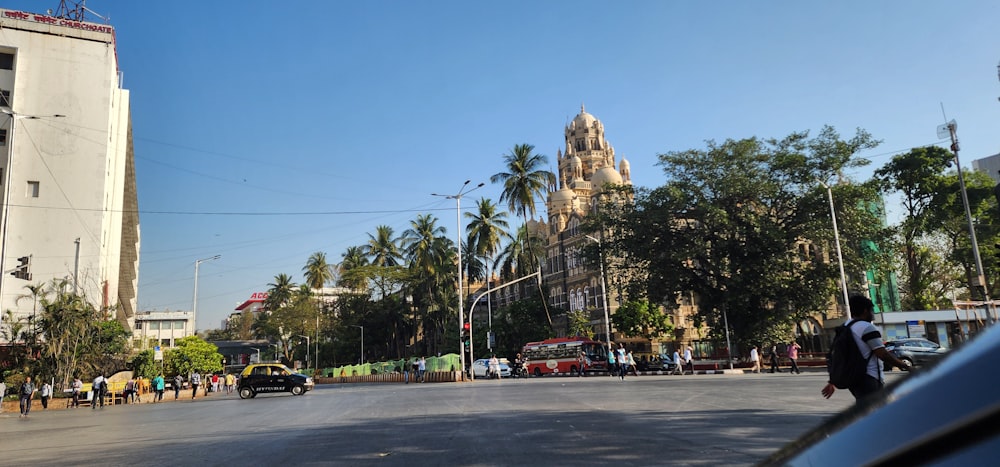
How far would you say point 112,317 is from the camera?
116 feet

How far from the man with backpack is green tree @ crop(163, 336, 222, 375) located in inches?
1658

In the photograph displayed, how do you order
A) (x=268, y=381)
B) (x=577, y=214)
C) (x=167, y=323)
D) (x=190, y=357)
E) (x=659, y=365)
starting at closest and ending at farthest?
(x=268, y=381)
(x=659, y=365)
(x=190, y=357)
(x=577, y=214)
(x=167, y=323)

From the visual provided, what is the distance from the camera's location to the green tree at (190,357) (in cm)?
4022

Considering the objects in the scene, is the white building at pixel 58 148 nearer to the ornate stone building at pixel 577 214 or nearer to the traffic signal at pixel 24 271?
the traffic signal at pixel 24 271

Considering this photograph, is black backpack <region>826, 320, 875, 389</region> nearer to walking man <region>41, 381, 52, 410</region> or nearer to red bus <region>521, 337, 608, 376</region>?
walking man <region>41, 381, 52, 410</region>

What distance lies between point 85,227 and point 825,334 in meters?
53.5

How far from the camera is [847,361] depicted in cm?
613

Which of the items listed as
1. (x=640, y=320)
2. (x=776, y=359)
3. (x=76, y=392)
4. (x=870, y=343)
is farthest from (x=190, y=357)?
(x=870, y=343)

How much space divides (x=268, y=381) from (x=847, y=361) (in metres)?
28.1

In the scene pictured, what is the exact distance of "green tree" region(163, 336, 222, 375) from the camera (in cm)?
4022

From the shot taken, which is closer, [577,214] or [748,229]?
[748,229]

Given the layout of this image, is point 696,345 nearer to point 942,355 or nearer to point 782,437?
point 782,437

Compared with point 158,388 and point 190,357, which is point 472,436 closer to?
point 158,388

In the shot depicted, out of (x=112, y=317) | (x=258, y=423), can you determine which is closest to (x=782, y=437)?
(x=258, y=423)
